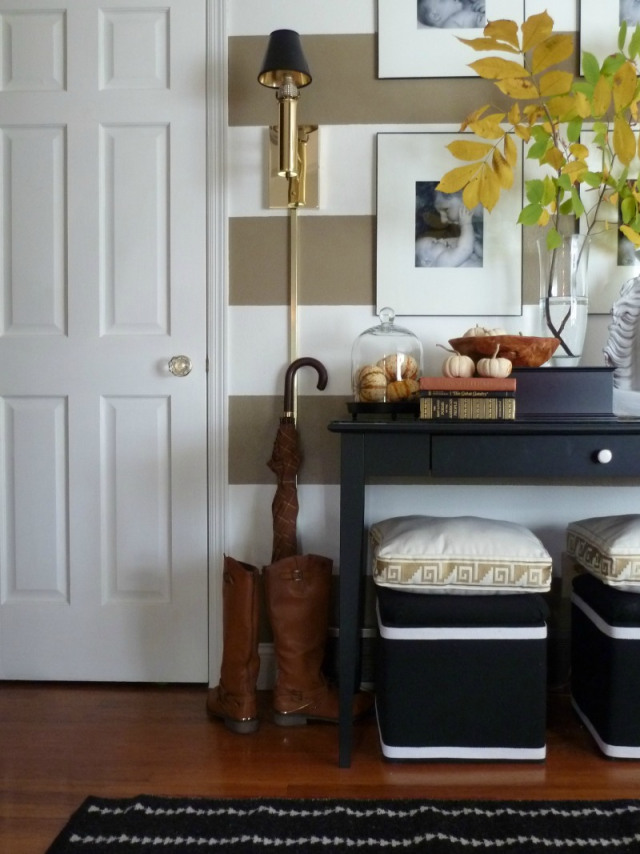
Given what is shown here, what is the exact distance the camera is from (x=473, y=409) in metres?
1.66

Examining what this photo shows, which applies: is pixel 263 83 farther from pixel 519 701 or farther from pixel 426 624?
pixel 519 701

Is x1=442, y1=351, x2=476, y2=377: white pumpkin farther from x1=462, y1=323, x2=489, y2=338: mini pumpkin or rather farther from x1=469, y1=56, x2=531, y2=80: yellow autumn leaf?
x1=469, y1=56, x2=531, y2=80: yellow autumn leaf

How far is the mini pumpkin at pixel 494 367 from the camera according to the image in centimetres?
172

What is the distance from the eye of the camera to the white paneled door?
7.00 feet

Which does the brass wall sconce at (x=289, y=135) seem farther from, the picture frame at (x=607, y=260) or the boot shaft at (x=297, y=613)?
the boot shaft at (x=297, y=613)

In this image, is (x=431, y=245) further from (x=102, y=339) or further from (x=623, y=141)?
(x=102, y=339)

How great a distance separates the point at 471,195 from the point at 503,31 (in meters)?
0.43

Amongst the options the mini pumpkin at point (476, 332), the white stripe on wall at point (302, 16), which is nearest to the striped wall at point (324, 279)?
the white stripe on wall at point (302, 16)

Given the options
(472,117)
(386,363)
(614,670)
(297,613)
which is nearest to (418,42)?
(472,117)

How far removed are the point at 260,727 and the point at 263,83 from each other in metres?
1.74

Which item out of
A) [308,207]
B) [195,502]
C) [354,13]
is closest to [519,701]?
[195,502]

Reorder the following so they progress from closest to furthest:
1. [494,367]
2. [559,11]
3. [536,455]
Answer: [536,455]
[494,367]
[559,11]

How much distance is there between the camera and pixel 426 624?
166 centimetres

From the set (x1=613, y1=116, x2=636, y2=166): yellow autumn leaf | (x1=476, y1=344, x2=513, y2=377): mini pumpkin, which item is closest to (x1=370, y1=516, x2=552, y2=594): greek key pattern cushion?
(x1=476, y1=344, x2=513, y2=377): mini pumpkin
